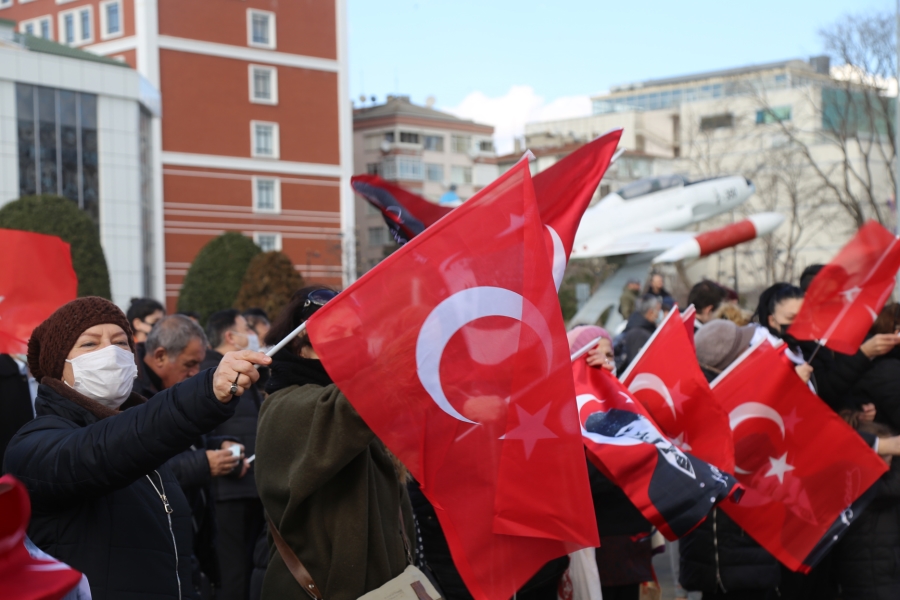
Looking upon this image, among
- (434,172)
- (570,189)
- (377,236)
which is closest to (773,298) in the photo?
(570,189)

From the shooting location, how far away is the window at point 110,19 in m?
48.7

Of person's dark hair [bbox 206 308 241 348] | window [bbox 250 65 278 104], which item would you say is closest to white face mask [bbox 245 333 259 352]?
person's dark hair [bbox 206 308 241 348]

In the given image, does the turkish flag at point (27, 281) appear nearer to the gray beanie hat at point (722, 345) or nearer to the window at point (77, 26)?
the gray beanie hat at point (722, 345)

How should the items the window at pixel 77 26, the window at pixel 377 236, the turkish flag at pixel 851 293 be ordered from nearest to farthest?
the turkish flag at pixel 851 293 → the window at pixel 77 26 → the window at pixel 377 236

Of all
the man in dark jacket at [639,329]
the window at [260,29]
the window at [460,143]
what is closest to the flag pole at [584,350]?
the man in dark jacket at [639,329]

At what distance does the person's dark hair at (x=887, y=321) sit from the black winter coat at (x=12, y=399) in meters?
5.09

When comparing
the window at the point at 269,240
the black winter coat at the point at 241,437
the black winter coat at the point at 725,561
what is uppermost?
the window at the point at 269,240

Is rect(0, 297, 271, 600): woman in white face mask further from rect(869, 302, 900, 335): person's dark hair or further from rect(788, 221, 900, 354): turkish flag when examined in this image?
rect(869, 302, 900, 335): person's dark hair

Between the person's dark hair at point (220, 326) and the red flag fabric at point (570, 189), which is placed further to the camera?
the person's dark hair at point (220, 326)

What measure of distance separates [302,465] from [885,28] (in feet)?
102

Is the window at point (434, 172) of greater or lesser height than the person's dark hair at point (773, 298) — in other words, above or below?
above

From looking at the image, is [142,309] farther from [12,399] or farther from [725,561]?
[725,561]

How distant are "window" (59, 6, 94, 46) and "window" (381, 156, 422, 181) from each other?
958 inches

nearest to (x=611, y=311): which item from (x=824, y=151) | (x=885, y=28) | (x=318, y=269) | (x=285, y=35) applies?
(x=885, y=28)
